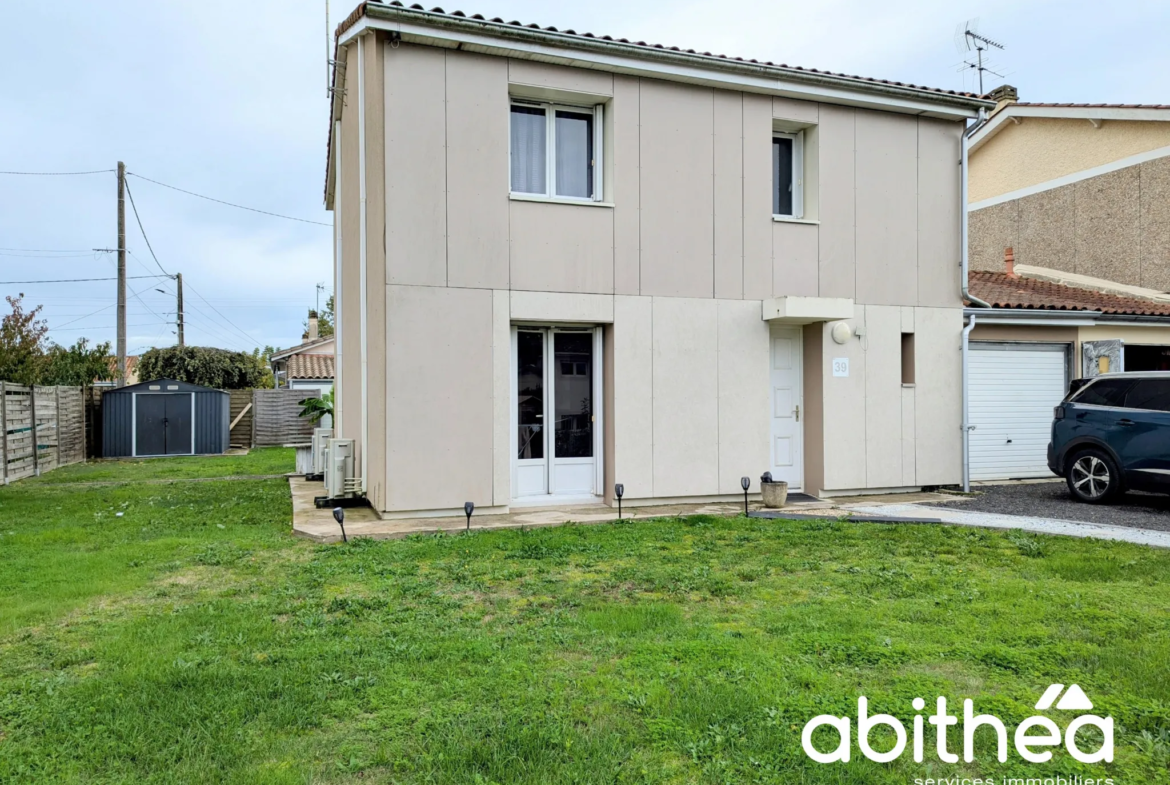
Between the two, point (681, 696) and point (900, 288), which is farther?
point (900, 288)

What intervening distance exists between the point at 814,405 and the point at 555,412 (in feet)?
12.6

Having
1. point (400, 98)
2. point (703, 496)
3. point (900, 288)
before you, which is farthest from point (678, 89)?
point (703, 496)

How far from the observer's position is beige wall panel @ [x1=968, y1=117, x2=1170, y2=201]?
53.5ft

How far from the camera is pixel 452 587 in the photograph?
5898 mm

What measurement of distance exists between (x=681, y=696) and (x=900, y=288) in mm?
9338

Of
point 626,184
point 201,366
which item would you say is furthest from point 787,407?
point 201,366

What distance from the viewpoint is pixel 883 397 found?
11234 millimetres

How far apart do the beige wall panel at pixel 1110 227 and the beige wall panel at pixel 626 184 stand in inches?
498

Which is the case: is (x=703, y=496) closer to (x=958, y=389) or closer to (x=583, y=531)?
(x=583, y=531)

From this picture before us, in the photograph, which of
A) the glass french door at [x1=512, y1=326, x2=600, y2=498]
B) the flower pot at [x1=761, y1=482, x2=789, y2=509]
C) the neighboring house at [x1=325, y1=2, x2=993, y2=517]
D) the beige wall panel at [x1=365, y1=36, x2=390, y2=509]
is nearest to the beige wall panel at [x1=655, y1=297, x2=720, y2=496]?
the neighboring house at [x1=325, y1=2, x2=993, y2=517]

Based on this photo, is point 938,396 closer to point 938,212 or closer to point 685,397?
point 938,212

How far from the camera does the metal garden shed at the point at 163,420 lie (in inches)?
805

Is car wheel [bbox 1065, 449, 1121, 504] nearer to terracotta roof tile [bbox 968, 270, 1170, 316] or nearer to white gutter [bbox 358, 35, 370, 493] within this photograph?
terracotta roof tile [bbox 968, 270, 1170, 316]

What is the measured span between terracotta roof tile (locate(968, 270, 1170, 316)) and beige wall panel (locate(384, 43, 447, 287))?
9232mm
